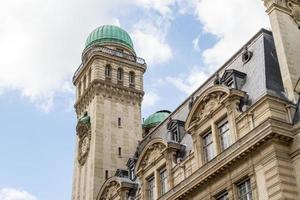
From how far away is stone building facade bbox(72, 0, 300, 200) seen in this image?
37.8 m

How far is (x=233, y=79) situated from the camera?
46.3 m

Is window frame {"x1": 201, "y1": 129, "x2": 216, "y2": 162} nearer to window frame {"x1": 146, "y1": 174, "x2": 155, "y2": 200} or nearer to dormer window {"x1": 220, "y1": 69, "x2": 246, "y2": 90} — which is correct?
dormer window {"x1": 220, "y1": 69, "x2": 246, "y2": 90}

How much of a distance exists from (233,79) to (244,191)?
1066 cm

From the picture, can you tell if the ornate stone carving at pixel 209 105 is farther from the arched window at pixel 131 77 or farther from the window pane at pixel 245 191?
the arched window at pixel 131 77

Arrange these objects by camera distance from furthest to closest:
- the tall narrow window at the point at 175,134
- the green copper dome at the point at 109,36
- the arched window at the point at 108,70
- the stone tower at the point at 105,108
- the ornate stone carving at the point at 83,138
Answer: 1. the green copper dome at the point at 109,36
2. the arched window at the point at 108,70
3. the ornate stone carving at the point at 83,138
4. the stone tower at the point at 105,108
5. the tall narrow window at the point at 175,134

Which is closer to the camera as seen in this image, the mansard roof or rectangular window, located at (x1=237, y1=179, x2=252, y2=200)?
rectangular window, located at (x1=237, y1=179, x2=252, y2=200)

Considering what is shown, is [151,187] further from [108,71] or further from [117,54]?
[117,54]

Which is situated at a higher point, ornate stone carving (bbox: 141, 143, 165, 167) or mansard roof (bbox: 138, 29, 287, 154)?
mansard roof (bbox: 138, 29, 287, 154)

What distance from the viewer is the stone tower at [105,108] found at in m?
66.7

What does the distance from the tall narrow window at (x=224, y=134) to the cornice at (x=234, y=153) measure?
156 centimetres

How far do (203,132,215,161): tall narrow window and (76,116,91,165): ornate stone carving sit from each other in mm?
26175

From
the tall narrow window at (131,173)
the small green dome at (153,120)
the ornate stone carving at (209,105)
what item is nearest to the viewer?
the ornate stone carving at (209,105)

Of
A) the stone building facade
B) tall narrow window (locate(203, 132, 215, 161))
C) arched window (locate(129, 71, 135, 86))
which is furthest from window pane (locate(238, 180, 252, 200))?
arched window (locate(129, 71, 135, 86))

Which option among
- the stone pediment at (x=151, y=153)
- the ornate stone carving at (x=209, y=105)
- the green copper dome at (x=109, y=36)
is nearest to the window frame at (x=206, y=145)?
the ornate stone carving at (x=209, y=105)
